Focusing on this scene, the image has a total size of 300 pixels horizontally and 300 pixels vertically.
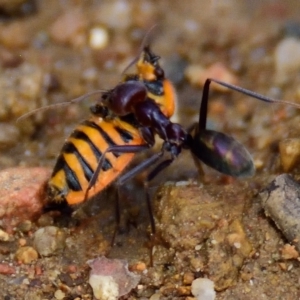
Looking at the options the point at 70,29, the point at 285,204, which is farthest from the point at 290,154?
the point at 70,29

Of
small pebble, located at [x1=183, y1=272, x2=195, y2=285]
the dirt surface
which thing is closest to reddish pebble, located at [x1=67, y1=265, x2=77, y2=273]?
the dirt surface

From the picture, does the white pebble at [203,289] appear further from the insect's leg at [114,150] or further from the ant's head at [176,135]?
the ant's head at [176,135]

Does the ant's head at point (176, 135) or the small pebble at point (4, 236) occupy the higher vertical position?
the ant's head at point (176, 135)

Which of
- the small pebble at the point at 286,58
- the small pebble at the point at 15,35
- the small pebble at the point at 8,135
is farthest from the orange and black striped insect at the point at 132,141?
the small pebble at the point at 15,35

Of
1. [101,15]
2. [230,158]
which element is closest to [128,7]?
[101,15]

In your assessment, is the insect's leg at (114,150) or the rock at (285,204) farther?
the insect's leg at (114,150)

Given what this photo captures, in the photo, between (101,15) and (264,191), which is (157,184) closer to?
(264,191)
